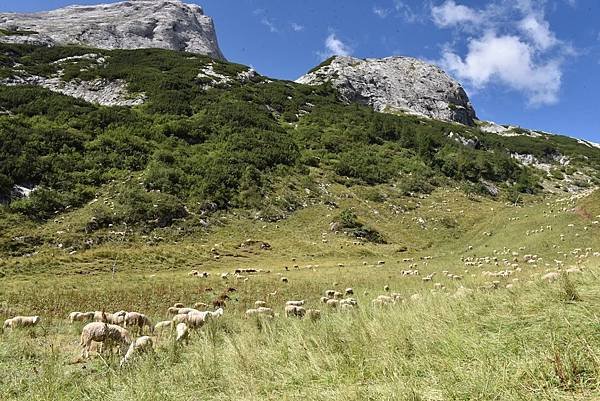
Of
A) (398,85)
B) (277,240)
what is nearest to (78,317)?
(277,240)

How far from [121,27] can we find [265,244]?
87.6 meters

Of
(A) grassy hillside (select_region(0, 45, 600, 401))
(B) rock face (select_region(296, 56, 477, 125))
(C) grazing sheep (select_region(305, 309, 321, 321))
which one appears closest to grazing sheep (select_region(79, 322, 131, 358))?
(A) grassy hillside (select_region(0, 45, 600, 401))

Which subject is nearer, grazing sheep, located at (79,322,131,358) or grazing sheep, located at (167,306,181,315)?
grazing sheep, located at (79,322,131,358)

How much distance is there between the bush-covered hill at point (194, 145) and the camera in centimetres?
2798

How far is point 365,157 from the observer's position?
4500 centimetres

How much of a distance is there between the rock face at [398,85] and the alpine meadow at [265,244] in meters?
5.70

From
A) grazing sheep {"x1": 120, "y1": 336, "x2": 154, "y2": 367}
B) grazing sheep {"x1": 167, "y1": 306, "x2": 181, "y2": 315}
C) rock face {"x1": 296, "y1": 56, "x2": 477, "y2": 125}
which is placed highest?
rock face {"x1": 296, "y1": 56, "x2": 477, "y2": 125}

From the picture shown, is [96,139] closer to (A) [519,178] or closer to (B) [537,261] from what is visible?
(B) [537,261]

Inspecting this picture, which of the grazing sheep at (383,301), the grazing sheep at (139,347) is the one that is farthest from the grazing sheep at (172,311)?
the grazing sheep at (383,301)

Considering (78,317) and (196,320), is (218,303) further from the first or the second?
(196,320)

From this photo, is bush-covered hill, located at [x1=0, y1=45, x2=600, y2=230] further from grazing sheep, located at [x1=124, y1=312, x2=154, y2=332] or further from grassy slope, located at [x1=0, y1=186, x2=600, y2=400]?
grazing sheep, located at [x1=124, y1=312, x2=154, y2=332]

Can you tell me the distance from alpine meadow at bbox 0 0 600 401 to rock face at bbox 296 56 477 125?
5.70m

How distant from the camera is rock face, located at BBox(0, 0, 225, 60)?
7962 centimetres

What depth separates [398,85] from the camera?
95750 mm
